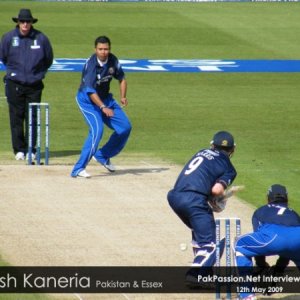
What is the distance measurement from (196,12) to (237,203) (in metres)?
25.6

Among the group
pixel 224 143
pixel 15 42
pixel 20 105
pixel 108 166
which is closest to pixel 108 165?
pixel 108 166

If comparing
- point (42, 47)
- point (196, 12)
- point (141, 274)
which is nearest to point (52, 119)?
point (42, 47)

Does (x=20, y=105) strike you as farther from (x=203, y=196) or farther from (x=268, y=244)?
(x=268, y=244)

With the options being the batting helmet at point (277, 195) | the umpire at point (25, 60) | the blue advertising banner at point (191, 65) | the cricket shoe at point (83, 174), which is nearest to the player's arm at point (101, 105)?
the cricket shoe at point (83, 174)

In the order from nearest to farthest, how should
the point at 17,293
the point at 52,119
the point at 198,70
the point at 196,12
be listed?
the point at 17,293
the point at 52,119
the point at 198,70
the point at 196,12

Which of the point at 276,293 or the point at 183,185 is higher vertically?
the point at 183,185

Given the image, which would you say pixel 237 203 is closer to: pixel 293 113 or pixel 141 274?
pixel 141 274

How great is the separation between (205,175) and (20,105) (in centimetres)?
732

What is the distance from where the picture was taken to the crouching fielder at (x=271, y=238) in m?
10.7

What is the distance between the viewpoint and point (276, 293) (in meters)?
11.2

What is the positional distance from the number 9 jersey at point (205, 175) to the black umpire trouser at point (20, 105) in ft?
22.6

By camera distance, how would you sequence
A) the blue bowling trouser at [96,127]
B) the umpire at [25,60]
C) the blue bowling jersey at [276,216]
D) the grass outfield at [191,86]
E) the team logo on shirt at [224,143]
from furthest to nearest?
1. the grass outfield at [191,86]
2. the umpire at [25,60]
3. the blue bowling trouser at [96,127]
4. the team logo on shirt at [224,143]
5. the blue bowling jersey at [276,216]

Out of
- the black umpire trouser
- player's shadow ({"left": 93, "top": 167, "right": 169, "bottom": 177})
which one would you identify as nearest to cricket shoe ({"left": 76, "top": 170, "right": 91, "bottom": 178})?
player's shadow ({"left": 93, "top": 167, "right": 169, "bottom": 177})

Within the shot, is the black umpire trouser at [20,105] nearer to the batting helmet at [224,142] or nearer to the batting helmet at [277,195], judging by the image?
the batting helmet at [224,142]
